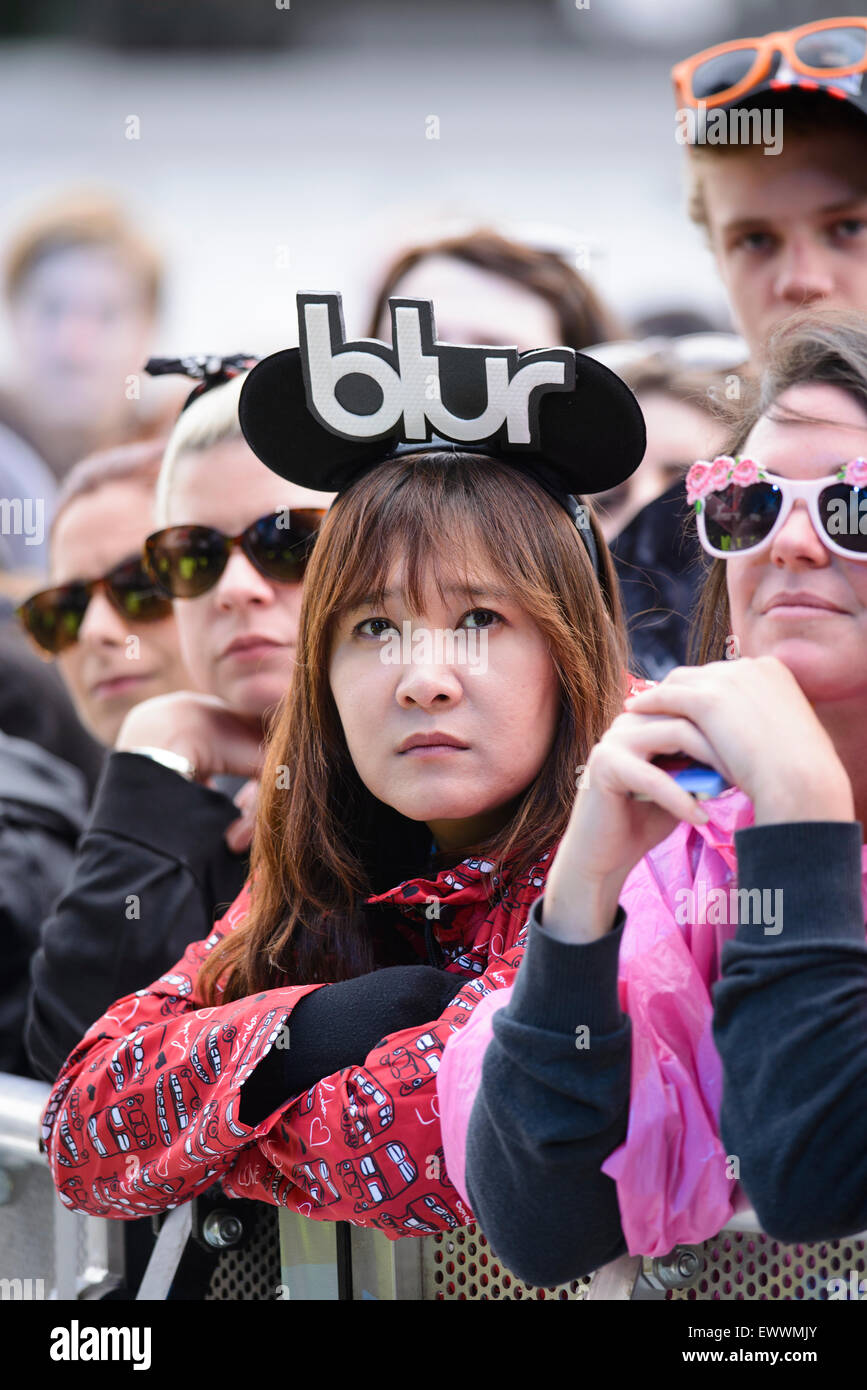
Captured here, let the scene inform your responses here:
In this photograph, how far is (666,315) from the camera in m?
2.80

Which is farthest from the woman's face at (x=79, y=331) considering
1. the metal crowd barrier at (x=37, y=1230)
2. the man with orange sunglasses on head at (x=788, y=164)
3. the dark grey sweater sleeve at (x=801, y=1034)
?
the dark grey sweater sleeve at (x=801, y=1034)

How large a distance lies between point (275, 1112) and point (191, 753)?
839mm

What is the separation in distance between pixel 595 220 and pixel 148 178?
3.55 feet

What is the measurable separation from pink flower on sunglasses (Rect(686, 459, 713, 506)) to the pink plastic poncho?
0.27 meters

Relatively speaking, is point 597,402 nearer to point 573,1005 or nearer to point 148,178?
point 573,1005

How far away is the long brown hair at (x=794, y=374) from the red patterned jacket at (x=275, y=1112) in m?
0.32

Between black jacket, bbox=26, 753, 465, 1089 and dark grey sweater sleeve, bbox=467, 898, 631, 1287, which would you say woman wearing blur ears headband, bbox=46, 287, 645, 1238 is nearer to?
dark grey sweater sleeve, bbox=467, 898, 631, 1287

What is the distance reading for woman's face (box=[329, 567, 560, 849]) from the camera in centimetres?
137

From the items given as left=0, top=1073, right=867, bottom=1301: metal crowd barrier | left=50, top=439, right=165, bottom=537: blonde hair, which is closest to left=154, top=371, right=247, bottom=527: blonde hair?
left=50, top=439, right=165, bottom=537: blonde hair

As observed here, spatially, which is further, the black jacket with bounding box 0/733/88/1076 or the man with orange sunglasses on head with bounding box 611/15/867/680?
the black jacket with bounding box 0/733/88/1076

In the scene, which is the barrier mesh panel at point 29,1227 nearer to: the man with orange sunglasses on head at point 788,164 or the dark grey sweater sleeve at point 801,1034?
the dark grey sweater sleeve at point 801,1034
